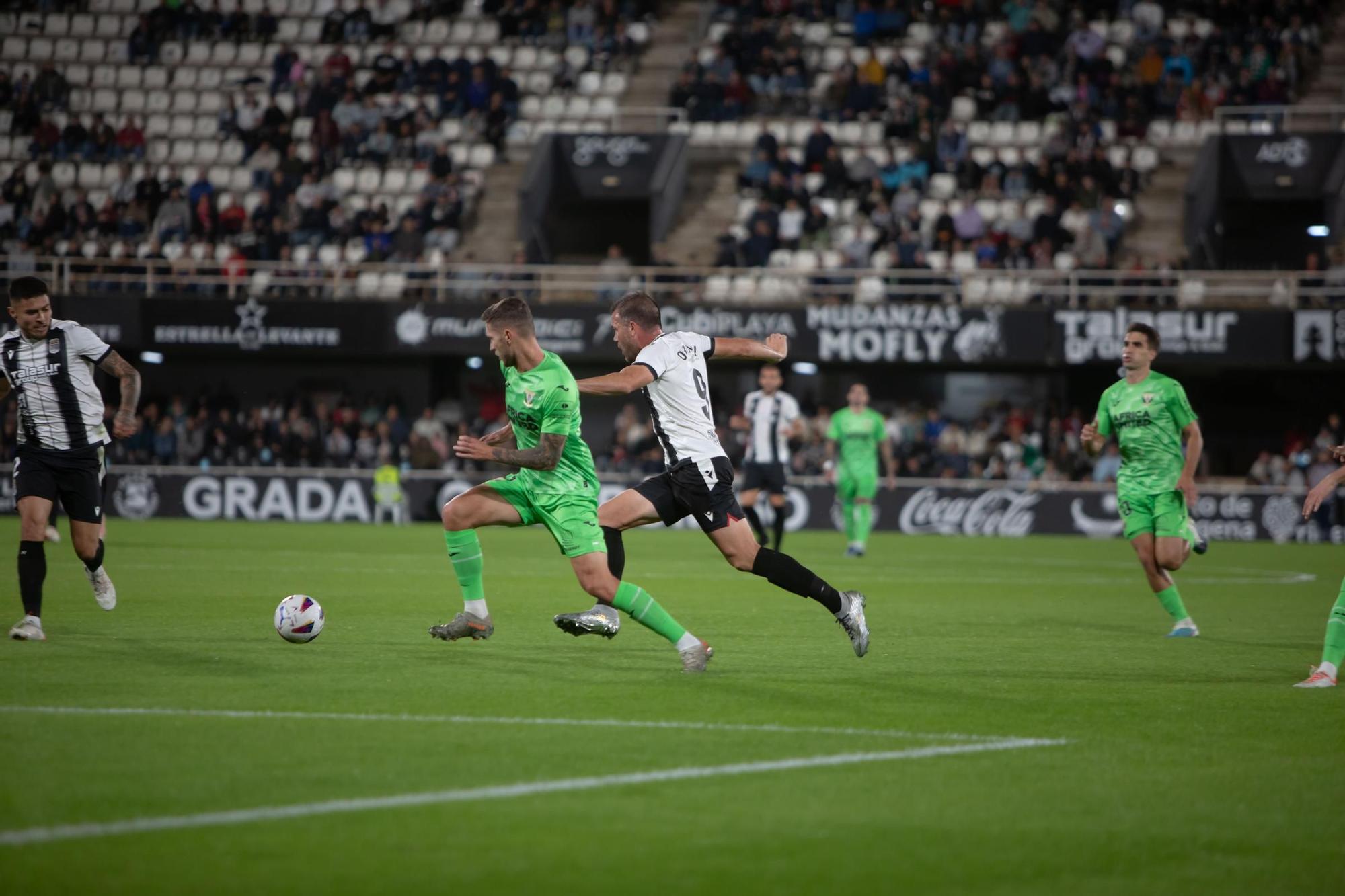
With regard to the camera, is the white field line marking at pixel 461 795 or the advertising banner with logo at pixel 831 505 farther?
the advertising banner with logo at pixel 831 505

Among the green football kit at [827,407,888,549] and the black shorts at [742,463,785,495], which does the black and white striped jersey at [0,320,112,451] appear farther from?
the green football kit at [827,407,888,549]

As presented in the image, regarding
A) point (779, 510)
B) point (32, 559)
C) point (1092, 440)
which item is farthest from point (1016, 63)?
point (32, 559)

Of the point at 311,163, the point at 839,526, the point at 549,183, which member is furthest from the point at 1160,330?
the point at 311,163

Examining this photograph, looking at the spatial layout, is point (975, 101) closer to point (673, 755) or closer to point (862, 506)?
point (862, 506)

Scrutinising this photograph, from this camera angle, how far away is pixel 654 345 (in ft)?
30.3

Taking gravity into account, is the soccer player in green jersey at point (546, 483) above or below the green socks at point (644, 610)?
above

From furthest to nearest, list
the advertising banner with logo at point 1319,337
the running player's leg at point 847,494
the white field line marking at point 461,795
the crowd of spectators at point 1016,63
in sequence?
the crowd of spectators at point 1016,63
the advertising banner with logo at point 1319,337
the running player's leg at point 847,494
the white field line marking at point 461,795

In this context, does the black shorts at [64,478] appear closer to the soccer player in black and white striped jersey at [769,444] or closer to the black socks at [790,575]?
the black socks at [790,575]

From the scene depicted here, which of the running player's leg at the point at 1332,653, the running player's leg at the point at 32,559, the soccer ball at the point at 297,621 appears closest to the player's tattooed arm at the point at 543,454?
the soccer ball at the point at 297,621

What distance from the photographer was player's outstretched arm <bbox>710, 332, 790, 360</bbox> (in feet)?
30.3

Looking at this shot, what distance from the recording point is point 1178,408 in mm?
12172

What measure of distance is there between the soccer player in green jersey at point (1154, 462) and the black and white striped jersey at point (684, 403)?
380 centimetres

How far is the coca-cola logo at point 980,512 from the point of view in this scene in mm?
29750

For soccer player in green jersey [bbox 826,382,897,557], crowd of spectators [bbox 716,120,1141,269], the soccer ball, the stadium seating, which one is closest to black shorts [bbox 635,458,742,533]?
the soccer ball
